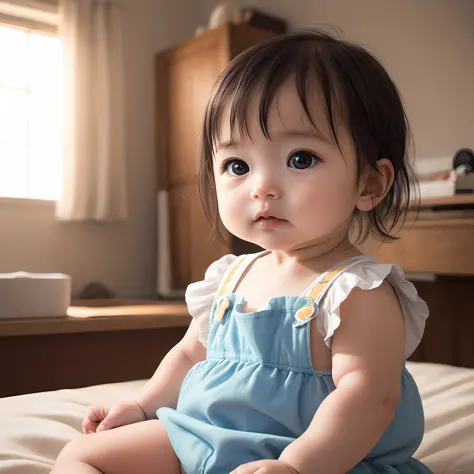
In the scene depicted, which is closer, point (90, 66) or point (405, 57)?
point (405, 57)

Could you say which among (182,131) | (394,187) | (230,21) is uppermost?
(230,21)

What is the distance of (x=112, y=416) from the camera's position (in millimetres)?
793

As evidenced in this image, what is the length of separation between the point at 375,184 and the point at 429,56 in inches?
95.3

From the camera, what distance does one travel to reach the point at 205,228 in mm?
3389

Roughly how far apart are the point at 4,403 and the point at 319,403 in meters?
0.58

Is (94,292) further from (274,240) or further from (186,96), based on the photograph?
(274,240)

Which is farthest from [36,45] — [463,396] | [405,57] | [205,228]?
[463,396]

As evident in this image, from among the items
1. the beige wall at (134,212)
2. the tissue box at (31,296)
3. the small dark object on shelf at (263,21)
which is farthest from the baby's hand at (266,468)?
the small dark object on shelf at (263,21)

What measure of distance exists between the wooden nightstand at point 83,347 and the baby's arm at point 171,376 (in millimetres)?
1373

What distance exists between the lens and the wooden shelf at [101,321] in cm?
209

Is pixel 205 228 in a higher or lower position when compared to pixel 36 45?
lower

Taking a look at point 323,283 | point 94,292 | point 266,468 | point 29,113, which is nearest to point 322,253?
point 323,283

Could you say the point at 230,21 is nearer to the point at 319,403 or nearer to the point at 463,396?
the point at 463,396

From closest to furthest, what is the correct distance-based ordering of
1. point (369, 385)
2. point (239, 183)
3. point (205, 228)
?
point (369, 385), point (239, 183), point (205, 228)
